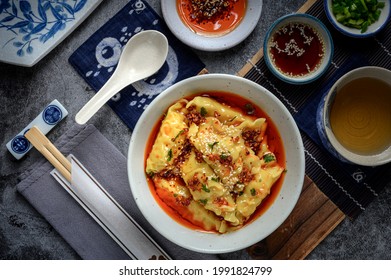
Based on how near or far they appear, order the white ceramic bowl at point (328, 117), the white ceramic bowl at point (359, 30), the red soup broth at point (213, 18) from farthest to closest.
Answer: the red soup broth at point (213, 18) → the white ceramic bowl at point (359, 30) → the white ceramic bowl at point (328, 117)

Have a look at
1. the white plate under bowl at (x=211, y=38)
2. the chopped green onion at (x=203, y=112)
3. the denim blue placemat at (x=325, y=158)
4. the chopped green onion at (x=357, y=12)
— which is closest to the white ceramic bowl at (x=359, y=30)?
the chopped green onion at (x=357, y=12)

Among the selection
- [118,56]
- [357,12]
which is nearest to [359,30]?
[357,12]

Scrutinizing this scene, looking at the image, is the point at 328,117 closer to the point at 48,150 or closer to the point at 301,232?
the point at 301,232

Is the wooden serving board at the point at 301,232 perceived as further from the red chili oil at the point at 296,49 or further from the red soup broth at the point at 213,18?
the red soup broth at the point at 213,18

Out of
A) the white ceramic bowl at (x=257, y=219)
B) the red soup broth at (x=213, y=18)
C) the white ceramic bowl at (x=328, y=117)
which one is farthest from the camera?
the red soup broth at (x=213, y=18)

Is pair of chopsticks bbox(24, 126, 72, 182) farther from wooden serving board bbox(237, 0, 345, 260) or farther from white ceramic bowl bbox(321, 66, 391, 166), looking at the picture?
white ceramic bowl bbox(321, 66, 391, 166)

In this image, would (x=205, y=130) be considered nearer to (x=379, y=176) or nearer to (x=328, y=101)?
(x=328, y=101)
